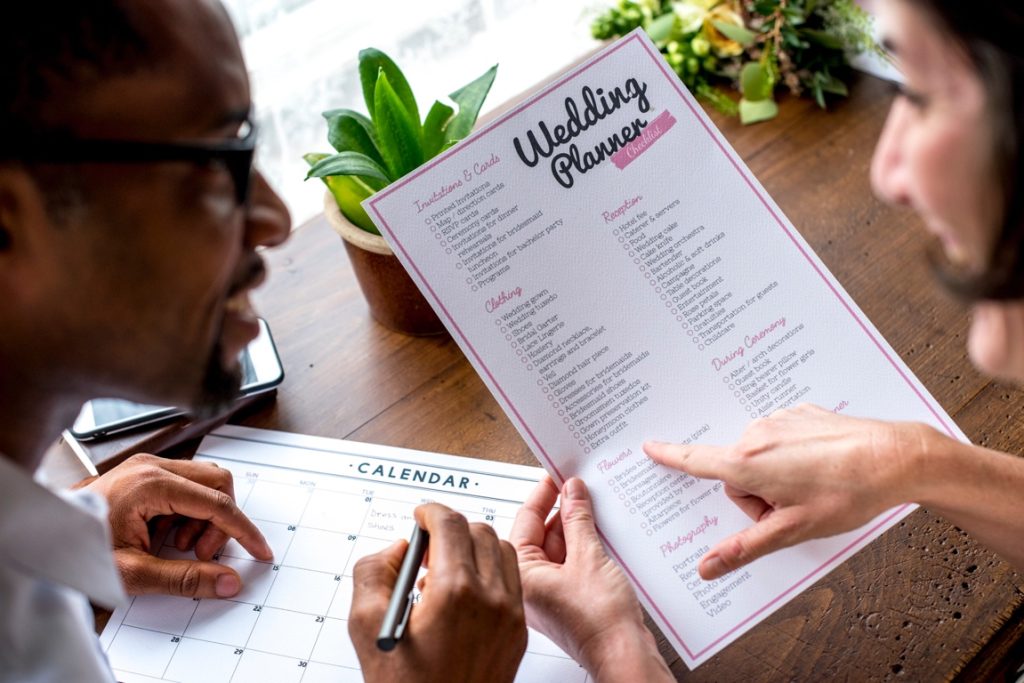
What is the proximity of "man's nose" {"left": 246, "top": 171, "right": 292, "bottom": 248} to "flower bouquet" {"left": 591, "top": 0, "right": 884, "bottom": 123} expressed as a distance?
73 cm

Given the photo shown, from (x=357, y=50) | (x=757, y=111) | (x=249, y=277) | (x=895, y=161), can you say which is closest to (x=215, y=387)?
(x=249, y=277)

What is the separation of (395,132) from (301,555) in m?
0.43

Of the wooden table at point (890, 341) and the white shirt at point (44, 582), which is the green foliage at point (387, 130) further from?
the white shirt at point (44, 582)

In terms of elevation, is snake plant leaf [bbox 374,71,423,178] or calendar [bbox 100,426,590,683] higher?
snake plant leaf [bbox 374,71,423,178]

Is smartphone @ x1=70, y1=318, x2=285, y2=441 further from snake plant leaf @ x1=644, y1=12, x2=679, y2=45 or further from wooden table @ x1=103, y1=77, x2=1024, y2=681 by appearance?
snake plant leaf @ x1=644, y1=12, x2=679, y2=45

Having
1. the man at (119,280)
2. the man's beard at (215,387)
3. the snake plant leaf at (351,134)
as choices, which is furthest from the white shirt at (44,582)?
the snake plant leaf at (351,134)

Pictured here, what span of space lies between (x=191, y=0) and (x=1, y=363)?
283 mm

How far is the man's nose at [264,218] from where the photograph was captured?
0.79m

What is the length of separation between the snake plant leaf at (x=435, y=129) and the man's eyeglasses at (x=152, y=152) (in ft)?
1.08

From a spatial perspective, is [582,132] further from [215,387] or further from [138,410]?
[138,410]

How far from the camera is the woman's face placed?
2.04 feet

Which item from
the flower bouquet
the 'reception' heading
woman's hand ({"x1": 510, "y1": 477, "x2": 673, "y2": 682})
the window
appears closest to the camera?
woman's hand ({"x1": 510, "y1": 477, "x2": 673, "y2": 682})

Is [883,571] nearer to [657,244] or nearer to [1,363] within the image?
[657,244]

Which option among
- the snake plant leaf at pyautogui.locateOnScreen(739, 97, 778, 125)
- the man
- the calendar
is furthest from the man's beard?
the snake plant leaf at pyautogui.locateOnScreen(739, 97, 778, 125)
